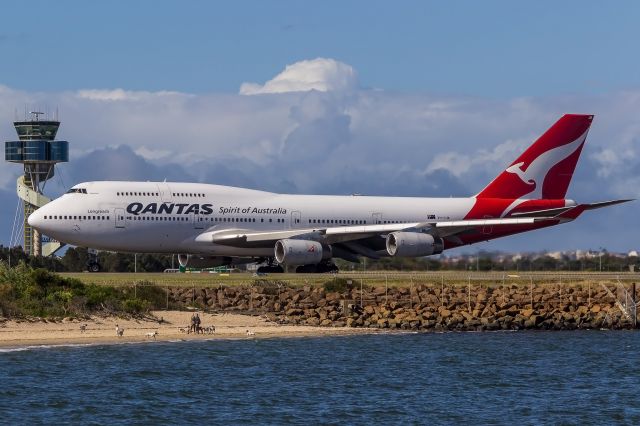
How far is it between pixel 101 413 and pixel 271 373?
27.6 ft

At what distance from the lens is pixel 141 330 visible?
156 ft

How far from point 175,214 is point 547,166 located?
23.0m

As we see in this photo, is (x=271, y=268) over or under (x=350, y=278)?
over

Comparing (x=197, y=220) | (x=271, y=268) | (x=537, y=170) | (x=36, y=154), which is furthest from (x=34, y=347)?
(x=36, y=154)

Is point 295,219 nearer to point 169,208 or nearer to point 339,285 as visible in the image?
point 169,208

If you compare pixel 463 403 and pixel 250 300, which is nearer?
pixel 463 403

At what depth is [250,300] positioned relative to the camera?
178ft

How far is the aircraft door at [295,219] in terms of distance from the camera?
218 feet

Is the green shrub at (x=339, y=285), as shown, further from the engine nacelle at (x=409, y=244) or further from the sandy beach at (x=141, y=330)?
the engine nacelle at (x=409, y=244)

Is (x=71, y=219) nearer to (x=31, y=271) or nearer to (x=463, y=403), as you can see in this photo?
(x=31, y=271)

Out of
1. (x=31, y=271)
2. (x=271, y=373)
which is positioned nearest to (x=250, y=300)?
(x=31, y=271)

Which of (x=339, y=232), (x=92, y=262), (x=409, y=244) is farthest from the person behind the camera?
(x=92, y=262)

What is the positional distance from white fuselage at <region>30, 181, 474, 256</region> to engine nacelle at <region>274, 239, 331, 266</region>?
2.03m

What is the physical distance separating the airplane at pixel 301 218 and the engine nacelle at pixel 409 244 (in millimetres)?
51
